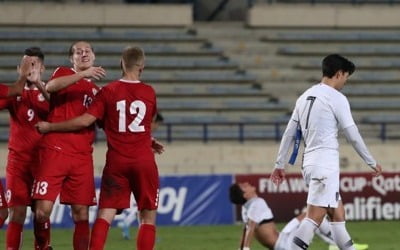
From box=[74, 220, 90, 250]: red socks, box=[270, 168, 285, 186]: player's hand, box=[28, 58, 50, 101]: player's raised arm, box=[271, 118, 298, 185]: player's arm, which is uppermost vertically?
box=[28, 58, 50, 101]: player's raised arm

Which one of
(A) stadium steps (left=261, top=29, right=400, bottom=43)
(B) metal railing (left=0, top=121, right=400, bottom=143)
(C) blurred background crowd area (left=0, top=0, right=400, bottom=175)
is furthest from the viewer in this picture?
(A) stadium steps (left=261, top=29, right=400, bottom=43)

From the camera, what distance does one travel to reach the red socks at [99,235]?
1102 centimetres

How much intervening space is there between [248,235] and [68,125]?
3.49 metres

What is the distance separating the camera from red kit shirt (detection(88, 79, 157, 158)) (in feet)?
36.2

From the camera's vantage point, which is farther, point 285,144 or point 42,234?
point 42,234

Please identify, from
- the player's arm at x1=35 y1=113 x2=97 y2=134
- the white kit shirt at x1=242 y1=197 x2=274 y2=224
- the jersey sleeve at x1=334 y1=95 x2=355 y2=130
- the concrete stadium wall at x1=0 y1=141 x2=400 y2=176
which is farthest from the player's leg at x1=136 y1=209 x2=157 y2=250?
the concrete stadium wall at x1=0 y1=141 x2=400 y2=176

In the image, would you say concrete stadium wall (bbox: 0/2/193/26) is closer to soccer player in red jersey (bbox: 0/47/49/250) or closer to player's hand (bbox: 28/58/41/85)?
soccer player in red jersey (bbox: 0/47/49/250)

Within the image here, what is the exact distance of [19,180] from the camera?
39.8ft

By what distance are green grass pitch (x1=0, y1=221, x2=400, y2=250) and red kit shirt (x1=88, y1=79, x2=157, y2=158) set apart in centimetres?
516

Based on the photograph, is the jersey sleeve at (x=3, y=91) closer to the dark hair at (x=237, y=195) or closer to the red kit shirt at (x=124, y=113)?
the red kit shirt at (x=124, y=113)

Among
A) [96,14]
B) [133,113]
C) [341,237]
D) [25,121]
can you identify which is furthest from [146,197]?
[96,14]

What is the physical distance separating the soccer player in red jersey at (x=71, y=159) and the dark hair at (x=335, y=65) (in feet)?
6.88

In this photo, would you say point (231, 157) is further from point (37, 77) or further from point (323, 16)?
point (37, 77)

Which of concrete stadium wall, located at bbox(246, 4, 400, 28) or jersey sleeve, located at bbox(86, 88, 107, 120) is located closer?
jersey sleeve, located at bbox(86, 88, 107, 120)
